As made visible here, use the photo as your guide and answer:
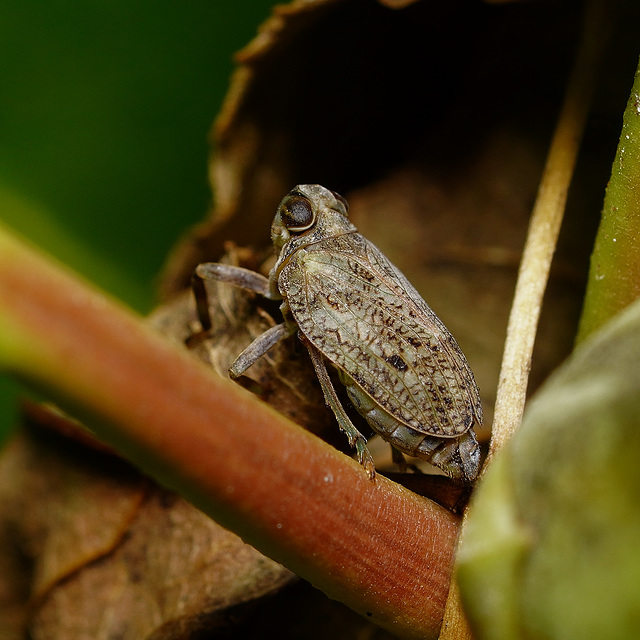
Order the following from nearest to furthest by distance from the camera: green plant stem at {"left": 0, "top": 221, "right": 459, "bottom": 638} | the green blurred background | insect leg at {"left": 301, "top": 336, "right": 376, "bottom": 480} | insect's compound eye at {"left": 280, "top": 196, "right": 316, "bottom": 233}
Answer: green plant stem at {"left": 0, "top": 221, "right": 459, "bottom": 638} → insect leg at {"left": 301, "top": 336, "right": 376, "bottom": 480} → insect's compound eye at {"left": 280, "top": 196, "right": 316, "bottom": 233} → the green blurred background

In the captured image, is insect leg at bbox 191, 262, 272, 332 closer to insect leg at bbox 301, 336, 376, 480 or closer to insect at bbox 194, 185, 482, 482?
insect at bbox 194, 185, 482, 482

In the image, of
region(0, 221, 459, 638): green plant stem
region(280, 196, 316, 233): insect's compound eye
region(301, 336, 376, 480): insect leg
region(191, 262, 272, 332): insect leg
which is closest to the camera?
region(0, 221, 459, 638): green plant stem

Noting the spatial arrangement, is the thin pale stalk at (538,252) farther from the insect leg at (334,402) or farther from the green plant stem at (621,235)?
the insect leg at (334,402)

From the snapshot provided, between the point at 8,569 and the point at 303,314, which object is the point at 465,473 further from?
the point at 8,569

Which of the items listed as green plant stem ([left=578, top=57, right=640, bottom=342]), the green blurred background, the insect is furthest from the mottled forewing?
the green blurred background

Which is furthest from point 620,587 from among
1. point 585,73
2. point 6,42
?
point 6,42

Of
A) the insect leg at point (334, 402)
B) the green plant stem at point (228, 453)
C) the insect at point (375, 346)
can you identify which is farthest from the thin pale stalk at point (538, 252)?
the insect leg at point (334, 402)
